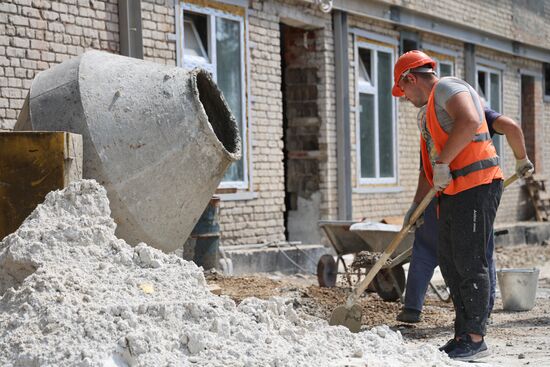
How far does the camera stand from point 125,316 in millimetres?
4289

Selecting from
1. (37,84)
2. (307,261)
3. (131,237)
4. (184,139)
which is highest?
(37,84)

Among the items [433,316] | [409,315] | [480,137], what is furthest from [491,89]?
[480,137]

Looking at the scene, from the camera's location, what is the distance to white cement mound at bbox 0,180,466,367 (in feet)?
13.4

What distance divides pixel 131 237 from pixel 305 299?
1967mm

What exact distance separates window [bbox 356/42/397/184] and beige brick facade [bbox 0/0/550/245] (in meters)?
0.17

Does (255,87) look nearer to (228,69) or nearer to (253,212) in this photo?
(228,69)

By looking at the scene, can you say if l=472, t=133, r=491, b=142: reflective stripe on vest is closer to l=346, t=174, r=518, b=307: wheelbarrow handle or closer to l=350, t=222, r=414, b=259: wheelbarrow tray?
l=346, t=174, r=518, b=307: wheelbarrow handle

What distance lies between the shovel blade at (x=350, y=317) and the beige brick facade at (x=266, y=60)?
3787 mm

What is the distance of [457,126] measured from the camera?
521cm

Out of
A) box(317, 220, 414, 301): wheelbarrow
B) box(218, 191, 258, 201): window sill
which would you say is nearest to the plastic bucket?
box(317, 220, 414, 301): wheelbarrow

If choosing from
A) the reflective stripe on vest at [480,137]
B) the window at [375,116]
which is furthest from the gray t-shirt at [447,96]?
the window at [375,116]

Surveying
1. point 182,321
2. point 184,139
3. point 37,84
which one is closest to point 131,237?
point 184,139

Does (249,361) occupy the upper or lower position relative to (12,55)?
lower

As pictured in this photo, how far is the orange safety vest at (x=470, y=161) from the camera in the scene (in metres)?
5.34
